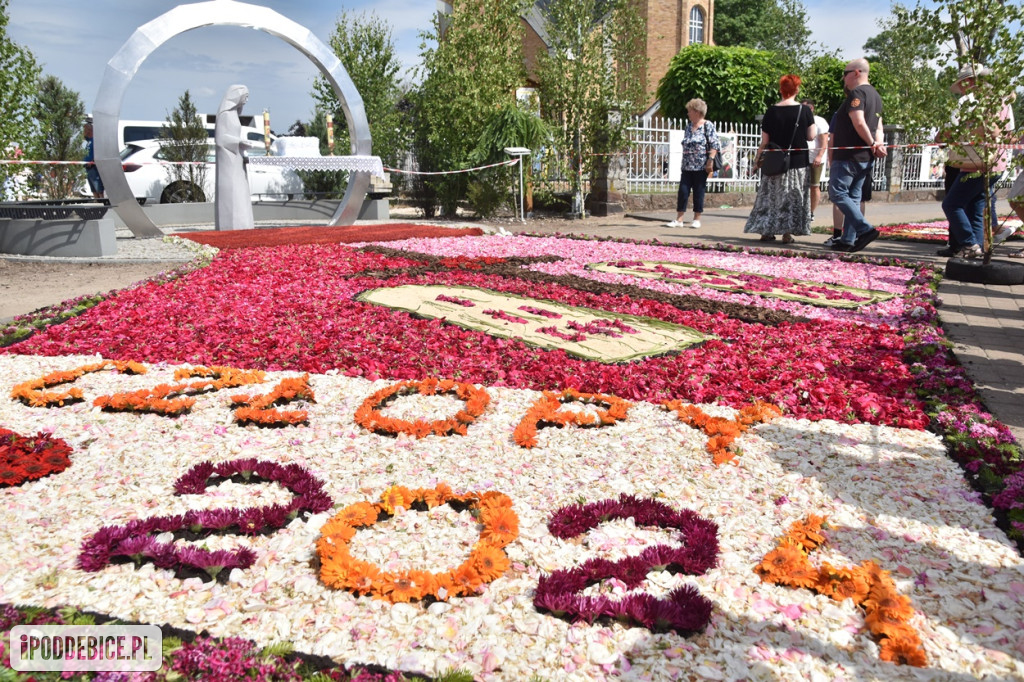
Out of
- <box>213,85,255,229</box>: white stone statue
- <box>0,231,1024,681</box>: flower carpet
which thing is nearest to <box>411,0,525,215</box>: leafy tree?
<box>213,85,255,229</box>: white stone statue

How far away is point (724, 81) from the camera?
101 feet

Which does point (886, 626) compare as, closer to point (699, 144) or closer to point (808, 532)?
point (808, 532)

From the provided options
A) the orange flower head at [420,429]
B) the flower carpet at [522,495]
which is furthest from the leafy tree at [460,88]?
the orange flower head at [420,429]

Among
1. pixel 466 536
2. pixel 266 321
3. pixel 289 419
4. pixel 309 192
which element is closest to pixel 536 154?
pixel 309 192

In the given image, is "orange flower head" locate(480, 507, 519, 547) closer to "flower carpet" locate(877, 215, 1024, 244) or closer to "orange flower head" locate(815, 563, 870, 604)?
"orange flower head" locate(815, 563, 870, 604)

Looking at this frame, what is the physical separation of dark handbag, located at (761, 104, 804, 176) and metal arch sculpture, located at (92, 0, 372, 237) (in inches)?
342

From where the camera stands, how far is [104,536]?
7.96 feet

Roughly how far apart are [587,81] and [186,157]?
9.58 metres

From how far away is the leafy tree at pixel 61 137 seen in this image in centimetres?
1673

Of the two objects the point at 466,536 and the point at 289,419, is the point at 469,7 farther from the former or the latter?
the point at 466,536

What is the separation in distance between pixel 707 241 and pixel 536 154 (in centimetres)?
660

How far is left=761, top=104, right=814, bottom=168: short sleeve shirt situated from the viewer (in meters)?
10.2

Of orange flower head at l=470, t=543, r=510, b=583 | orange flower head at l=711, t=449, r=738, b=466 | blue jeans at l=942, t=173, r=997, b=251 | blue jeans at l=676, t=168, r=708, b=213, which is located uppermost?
blue jeans at l=676, t=168, r=708, b=213

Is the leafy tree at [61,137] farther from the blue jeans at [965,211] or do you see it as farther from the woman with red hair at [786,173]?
the blue jeans at [965,211]
